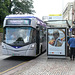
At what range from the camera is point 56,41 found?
→ 508 inches

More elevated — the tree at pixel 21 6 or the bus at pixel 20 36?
the tree at pixel 21 6

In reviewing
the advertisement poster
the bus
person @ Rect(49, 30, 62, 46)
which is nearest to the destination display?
the bus

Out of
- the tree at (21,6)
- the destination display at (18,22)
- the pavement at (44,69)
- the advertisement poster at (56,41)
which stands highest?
the tree at (21,6)

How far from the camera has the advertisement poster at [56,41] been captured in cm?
1283

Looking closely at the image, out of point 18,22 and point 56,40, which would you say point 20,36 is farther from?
point 56,40

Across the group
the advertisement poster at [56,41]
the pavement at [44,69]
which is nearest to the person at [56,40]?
the advertisement poster at [56,41]

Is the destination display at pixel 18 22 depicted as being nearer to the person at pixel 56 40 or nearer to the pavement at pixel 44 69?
the person at pixel 56 40

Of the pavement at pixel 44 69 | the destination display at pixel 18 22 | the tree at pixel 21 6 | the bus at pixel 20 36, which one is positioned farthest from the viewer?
the tree at pixel 21 6

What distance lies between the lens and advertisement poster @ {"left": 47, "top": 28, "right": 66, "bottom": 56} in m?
12.8

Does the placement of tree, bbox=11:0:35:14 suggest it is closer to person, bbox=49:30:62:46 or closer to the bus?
the bus

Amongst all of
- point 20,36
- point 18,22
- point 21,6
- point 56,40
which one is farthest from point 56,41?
point 21,6

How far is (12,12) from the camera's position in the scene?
55.0 metres

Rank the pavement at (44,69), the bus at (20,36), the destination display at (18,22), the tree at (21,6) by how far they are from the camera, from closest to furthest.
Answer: the pavement at (44,69) → the bus at (20,36) → the destination display at (18,22) → the tree at (21,6)

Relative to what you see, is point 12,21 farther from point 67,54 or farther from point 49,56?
point 67,54
